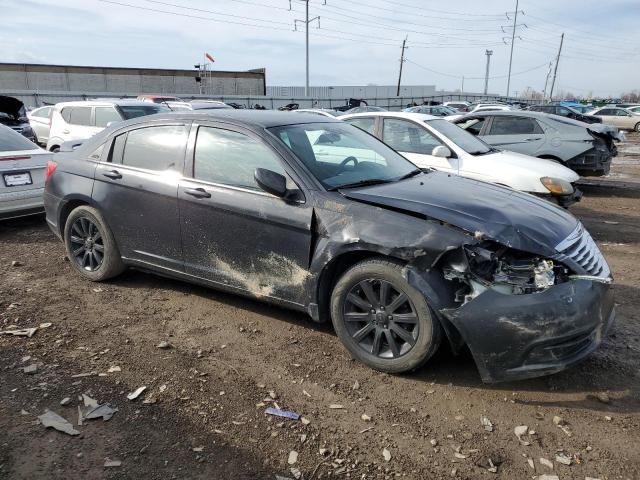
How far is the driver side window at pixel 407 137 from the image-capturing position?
7691mm

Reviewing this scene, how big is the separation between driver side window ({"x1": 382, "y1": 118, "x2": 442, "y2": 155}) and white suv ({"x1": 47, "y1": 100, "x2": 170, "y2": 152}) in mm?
6211

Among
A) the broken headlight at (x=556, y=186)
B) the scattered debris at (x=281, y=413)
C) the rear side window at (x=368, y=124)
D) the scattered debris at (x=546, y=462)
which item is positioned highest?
the rear side window at (x=368, y=124)

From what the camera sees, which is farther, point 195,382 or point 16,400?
point 195,382

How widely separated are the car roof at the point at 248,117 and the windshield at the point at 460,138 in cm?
339

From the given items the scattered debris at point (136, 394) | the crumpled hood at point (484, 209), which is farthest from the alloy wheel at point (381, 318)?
the scattered debris at point (136, 394)

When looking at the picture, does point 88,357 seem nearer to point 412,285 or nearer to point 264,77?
point 412,285

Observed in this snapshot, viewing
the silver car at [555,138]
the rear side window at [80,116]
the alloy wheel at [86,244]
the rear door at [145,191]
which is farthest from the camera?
the rear side window at [80,116]

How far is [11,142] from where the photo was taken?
7457mm

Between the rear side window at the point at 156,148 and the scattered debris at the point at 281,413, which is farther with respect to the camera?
the rear side window at the point at 156,148

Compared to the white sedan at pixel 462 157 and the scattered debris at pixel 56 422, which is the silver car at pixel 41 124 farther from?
the scattered debris at pixel 56 422

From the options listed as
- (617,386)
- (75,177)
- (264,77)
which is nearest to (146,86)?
(264,77)

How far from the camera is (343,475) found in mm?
2615

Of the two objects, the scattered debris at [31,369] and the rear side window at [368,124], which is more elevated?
the rear side window at [368,124]

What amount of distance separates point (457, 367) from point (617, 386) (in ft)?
3.28
